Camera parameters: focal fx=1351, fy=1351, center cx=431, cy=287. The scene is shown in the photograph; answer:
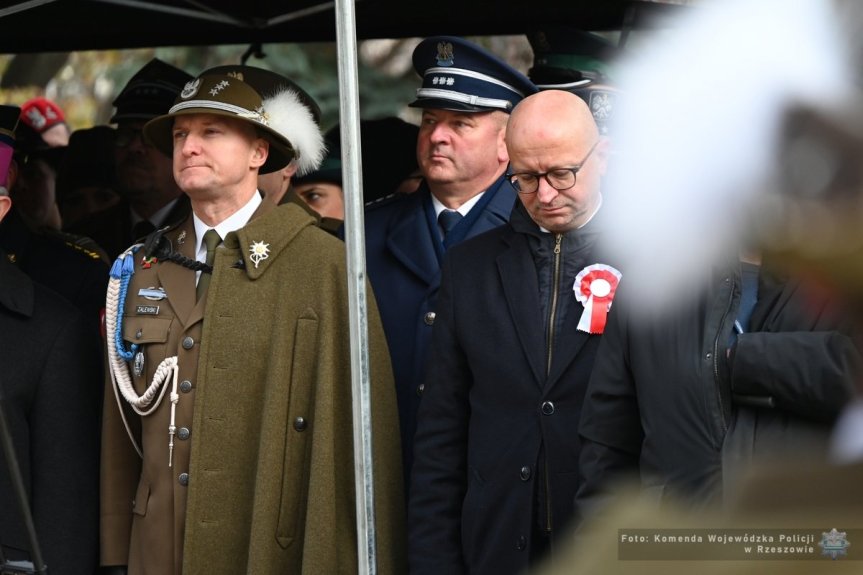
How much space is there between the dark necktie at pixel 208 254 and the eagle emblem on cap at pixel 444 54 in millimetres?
936

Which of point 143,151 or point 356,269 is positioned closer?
point 356,269

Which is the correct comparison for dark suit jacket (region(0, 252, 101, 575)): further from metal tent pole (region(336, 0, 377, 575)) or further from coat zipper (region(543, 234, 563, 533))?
coat zipper (region(543, 234, 563, 533))

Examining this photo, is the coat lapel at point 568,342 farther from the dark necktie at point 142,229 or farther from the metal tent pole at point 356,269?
the dark necktie at point 142,229

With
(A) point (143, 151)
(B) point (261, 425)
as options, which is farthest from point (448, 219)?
(A) point (143, 151)

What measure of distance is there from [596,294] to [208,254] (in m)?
1.04

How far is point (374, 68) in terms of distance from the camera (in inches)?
420

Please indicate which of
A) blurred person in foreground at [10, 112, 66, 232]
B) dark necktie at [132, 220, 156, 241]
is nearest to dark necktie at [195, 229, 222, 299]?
dark necktie at [132, 220, 156, 241]

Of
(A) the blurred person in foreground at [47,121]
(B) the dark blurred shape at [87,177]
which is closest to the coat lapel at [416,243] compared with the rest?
(B) the dark blurred shape at [87,177]

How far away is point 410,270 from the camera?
3713 millimetres

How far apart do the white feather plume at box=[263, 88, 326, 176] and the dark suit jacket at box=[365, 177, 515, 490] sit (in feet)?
1.00

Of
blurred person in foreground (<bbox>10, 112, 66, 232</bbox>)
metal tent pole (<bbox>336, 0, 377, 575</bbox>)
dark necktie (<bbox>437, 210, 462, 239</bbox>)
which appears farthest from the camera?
blurred person in foreground (<bbox>10, 112, 66, 232</bbox>)

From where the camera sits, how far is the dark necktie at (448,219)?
3.80 metres

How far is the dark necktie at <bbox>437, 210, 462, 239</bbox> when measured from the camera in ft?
12.5

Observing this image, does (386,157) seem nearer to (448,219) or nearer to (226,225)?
(448,219)
